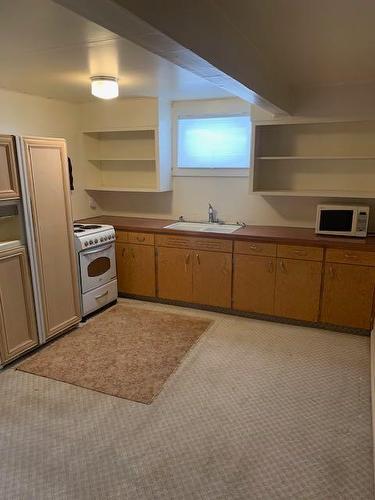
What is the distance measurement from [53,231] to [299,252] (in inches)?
88.7

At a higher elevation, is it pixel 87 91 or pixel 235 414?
pixel 87 91

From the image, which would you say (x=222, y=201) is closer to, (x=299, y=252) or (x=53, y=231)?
(x=299, y=252)

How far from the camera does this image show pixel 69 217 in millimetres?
3264

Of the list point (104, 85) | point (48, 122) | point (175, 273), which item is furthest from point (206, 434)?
point (48, 122)

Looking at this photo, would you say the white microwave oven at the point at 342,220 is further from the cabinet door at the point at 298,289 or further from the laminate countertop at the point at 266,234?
the cabinet door at the point at 298,289

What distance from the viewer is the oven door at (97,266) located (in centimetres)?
357

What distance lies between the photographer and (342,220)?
11.1ft

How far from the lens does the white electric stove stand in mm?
3537

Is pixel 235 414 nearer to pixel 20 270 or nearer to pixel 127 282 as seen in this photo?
pixel 20 270

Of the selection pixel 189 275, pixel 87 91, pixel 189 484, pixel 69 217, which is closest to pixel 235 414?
pixel 189 484

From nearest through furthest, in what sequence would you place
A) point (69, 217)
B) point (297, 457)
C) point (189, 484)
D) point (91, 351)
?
point (189, 484) → point (297, 457) → point (91, 351) → point (69, 217)

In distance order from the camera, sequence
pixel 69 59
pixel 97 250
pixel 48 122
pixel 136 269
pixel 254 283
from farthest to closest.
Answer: pixel 136 269
pixel 48 122
pixel 97 250
pixel 254 283
pixel 69 59

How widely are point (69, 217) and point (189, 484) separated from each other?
2362 millimetres

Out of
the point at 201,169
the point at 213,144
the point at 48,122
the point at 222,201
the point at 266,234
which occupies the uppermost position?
the point at 48,122
